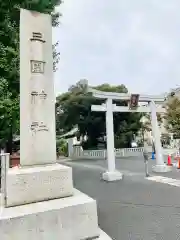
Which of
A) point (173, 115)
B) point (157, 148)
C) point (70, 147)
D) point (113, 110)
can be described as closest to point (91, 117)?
point (70, 147)

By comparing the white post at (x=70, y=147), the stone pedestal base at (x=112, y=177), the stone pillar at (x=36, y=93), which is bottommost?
the stone pedestal base at (x=112, y=177)

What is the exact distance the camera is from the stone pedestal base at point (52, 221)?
2.33m

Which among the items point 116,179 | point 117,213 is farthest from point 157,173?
point 117,213

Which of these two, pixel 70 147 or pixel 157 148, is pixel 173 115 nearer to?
pixel 70 147

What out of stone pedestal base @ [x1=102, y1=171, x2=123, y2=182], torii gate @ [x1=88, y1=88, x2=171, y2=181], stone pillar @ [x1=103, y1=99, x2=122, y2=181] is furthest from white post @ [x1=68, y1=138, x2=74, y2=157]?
stone pedestal base @ [x1=102, y1=171, x2=123, y2=182]

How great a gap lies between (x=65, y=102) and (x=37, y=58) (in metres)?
17.1

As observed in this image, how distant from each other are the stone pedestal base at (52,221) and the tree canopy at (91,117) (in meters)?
16.6

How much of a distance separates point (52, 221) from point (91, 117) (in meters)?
17.2

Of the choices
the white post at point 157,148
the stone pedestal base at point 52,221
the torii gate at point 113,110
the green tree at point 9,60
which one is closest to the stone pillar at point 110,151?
the torii gate at point 113,110

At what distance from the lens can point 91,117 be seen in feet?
64.5

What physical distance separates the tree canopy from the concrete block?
53.7ft

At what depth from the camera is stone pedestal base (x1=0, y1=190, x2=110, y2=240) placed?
7.64 feet

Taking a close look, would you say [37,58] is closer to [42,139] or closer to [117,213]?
[42,139]

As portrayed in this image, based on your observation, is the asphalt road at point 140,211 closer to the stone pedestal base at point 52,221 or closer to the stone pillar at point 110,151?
the stone pedestal base at point 52,221
